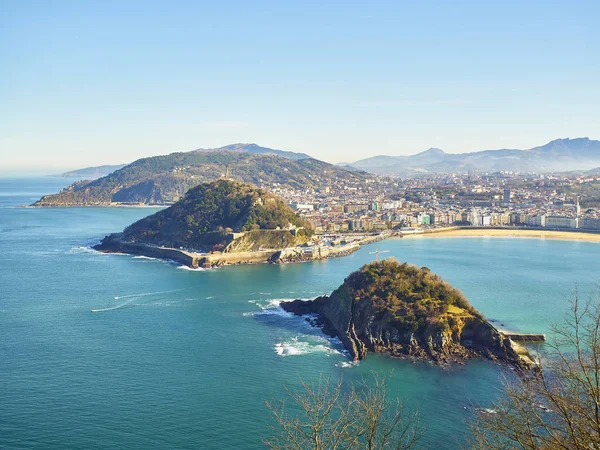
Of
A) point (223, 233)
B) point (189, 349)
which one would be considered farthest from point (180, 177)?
point (189, 349)

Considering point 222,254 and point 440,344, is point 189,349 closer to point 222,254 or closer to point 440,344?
point 440,344

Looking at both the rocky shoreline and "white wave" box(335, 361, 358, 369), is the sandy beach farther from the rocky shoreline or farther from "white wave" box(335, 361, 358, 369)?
"white wave" box(335, 361, 358, 369)

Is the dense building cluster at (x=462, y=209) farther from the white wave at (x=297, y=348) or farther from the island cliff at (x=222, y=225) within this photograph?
the white wave at (x=297, y=348)

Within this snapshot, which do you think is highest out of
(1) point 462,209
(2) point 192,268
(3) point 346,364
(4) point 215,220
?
(4) point 215,220

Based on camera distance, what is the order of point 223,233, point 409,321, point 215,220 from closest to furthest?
1. point 409,321
2. point 223,233
3. point 215,220

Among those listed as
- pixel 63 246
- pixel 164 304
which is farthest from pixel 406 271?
pixel 63 246

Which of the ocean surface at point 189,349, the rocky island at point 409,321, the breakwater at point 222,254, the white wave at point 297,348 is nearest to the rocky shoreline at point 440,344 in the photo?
the rocky island at point 409,321
